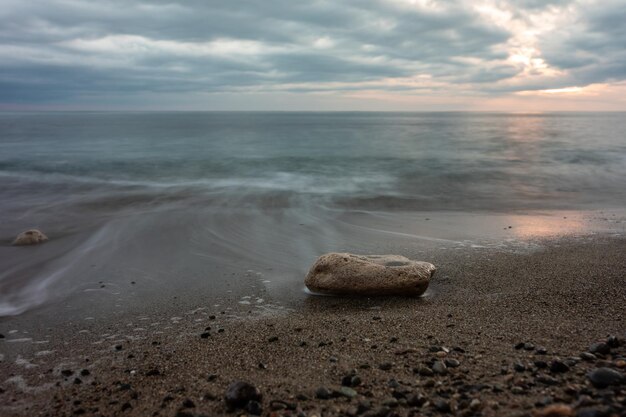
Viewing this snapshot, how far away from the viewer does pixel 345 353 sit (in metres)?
4.16

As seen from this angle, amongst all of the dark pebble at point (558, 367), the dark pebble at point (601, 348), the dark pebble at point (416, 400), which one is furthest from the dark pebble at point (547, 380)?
the dark pebble at point (416, 400)

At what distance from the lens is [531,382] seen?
3.36 m

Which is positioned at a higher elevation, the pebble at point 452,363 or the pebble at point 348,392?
the pebble at point 452,363

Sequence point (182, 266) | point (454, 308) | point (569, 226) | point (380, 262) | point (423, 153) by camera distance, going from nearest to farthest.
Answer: point (454, 308) < point (380, 262) < point (182, 266) < point (569, 226) < point (423, 153)

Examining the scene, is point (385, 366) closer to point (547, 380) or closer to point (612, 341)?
point (547, 380)

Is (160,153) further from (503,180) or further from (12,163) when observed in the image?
(503,180)

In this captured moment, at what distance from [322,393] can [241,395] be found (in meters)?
0.58

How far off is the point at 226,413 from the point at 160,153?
99.0 ft

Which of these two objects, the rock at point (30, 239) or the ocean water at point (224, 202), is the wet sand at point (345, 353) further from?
the rock at point (30, 239)

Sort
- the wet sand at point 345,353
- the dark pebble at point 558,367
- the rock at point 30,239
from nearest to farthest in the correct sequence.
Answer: the wet sand at point 345,353
the dark pebble at point 558,367
the rock at point 30,239

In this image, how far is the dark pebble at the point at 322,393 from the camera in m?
3.39

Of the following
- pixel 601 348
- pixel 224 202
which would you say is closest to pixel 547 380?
pixel 601 348

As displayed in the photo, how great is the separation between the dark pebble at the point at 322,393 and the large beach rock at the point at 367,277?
2517mm

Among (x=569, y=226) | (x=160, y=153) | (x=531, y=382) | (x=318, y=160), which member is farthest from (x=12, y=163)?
(x=531, y=382)
